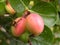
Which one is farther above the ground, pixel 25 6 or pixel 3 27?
pixel 25 6

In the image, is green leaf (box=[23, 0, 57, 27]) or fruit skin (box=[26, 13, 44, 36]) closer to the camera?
fruit skin (box=[26, 13, 44, 36])

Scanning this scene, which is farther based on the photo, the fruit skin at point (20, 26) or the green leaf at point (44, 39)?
the green leaf at point (44, 39)

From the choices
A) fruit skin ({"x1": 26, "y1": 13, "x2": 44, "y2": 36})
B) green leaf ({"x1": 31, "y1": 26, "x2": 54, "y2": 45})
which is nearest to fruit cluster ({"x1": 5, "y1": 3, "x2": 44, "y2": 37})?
fruit skin ({"x1": 26, "y1": 13, "x2": 44, "y2": 36})

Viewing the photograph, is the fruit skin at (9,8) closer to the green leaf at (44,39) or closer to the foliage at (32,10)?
the foliage at (32,10)

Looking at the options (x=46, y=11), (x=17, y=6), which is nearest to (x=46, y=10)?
(x=46, y=11)

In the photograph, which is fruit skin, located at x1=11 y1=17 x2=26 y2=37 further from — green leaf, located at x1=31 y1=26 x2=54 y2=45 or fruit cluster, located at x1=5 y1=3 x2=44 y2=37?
green leaf, located at x1=31 y1=26 x2=54 y2=45

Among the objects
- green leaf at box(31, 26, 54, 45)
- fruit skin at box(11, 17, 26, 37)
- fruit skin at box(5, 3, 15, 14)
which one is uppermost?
fruit skin at box(5, 3, 15, 14)

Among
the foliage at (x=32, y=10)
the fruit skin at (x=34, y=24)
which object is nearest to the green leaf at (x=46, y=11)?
the foliage at (x=32, y=10)

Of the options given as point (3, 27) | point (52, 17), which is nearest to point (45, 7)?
point (52, 17)

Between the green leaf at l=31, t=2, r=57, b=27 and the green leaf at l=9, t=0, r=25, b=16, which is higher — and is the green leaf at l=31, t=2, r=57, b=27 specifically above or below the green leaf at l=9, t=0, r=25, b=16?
below

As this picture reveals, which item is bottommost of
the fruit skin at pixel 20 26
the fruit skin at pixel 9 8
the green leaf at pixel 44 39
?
the green leaf at pixel 44 39

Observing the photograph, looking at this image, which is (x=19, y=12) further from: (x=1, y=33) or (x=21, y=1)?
(x=1, y=33)
